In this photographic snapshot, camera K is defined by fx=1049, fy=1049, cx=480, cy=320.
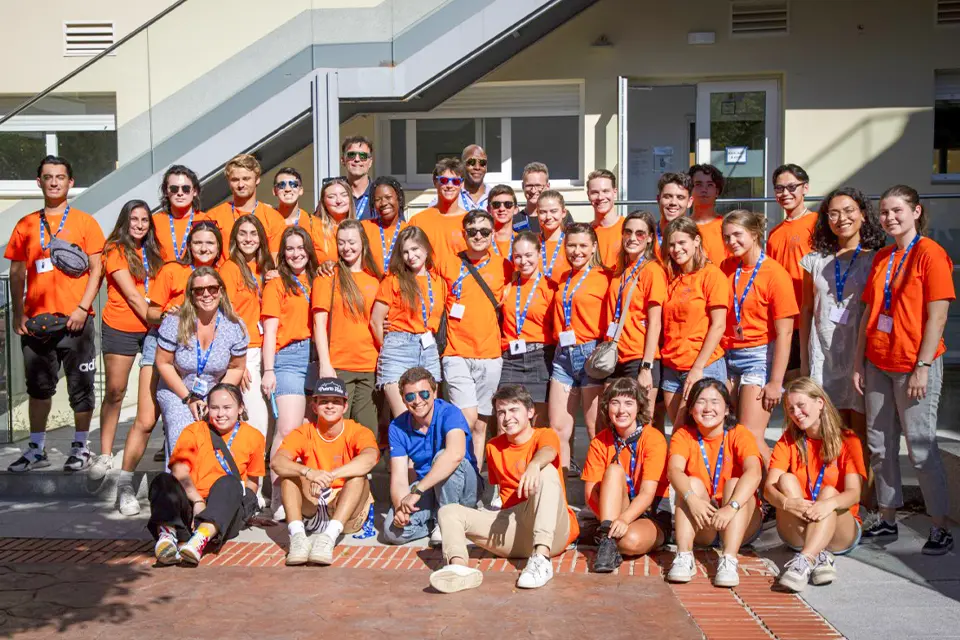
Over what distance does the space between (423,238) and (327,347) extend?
3.18ft

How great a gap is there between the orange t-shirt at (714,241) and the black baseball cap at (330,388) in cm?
260

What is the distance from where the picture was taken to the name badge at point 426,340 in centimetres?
696

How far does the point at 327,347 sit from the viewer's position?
275 inches

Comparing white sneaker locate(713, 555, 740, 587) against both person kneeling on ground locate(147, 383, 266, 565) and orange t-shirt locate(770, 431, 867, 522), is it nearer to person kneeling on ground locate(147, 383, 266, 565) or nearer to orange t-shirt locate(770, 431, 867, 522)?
orange t-shirt locate(770, 431, 867, 522)

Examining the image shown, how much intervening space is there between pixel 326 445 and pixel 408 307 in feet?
3.41

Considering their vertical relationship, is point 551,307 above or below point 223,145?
below

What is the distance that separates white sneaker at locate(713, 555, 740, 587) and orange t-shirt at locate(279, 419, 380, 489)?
222cm

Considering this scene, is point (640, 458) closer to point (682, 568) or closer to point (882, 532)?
point (682, 568)

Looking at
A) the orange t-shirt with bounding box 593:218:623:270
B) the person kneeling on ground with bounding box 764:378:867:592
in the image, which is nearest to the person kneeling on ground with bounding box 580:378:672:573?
the person kneeling on ground with bounding box 764:378:867:592

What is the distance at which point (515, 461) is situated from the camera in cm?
619

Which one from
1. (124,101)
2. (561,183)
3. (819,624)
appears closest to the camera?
(819,624)

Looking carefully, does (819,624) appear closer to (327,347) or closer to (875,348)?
(875,348)

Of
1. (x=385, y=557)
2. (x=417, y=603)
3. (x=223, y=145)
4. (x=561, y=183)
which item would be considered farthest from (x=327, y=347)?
(x=561, y=183)

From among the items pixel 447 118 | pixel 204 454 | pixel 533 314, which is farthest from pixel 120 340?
pixel 447 118
